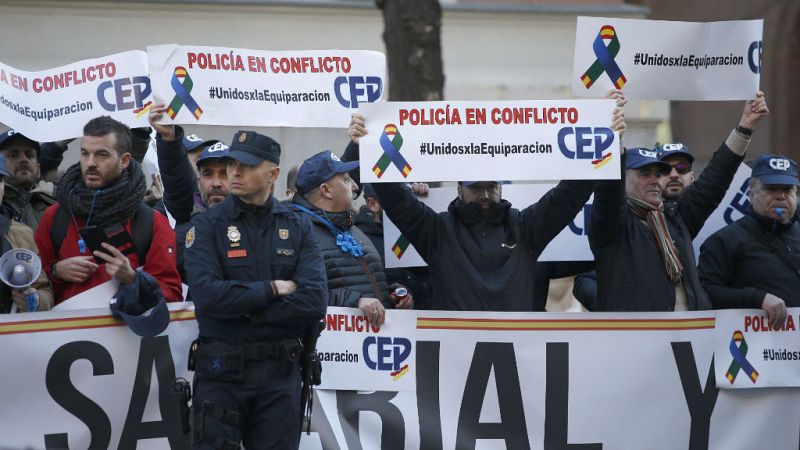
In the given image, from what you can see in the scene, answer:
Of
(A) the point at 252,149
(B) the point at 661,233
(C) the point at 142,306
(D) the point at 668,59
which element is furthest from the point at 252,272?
(D) the point at 668,59

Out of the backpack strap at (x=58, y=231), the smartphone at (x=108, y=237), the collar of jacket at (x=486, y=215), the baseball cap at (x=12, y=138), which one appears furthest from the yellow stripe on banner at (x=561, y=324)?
the baseball cap at (x=12, y=138)

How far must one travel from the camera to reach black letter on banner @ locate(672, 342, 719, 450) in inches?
275

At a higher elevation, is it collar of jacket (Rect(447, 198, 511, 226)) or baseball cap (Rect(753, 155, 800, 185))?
baseball cap (Rect(753, 155, 800, 185))

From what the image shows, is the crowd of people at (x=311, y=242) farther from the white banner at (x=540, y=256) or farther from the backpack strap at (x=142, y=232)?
the white banner at (x=540, y=256)

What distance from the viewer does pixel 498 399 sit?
6816mm

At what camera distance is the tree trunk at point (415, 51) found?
11.0 m

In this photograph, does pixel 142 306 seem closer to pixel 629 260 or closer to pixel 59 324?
pixel 59 324

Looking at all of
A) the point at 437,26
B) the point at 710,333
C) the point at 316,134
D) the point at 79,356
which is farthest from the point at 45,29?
the point at 710,333

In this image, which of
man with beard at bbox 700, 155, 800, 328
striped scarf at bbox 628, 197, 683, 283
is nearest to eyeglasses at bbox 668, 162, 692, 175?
man with beard at bbox 700, 155, 800, 328

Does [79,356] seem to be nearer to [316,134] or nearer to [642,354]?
[642,354]

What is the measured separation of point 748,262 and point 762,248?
0.11 m

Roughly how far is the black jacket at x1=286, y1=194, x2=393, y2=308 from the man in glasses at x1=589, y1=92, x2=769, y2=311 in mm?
1183

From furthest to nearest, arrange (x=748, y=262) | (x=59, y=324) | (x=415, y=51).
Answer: (x=415, y=51) < (x=748, y=262) < (x=59, y=324)

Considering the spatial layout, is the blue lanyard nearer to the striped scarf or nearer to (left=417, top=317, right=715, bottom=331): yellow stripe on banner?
(left=417, top=317, right=715, bottom=331): yellow stripe on banner
